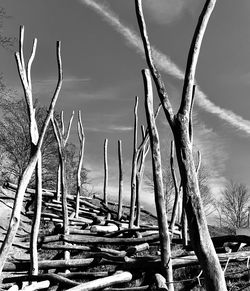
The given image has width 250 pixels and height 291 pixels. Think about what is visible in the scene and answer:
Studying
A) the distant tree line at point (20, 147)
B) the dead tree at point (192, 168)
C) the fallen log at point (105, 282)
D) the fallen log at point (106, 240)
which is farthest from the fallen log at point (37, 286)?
the distant tree line at point (20, 147)

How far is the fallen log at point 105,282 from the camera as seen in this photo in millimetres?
4199

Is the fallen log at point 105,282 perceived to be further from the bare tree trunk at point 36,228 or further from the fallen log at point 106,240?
the fallen log at point 106,240

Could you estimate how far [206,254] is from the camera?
108 inches

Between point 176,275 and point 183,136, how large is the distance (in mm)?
2963

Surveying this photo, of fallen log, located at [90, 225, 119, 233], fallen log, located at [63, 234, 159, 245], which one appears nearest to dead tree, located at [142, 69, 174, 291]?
fallen log, located at [63, 234, 159, 245]

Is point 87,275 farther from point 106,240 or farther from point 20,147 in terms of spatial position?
point 20,147

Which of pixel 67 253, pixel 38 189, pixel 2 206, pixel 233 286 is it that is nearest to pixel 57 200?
pixel 2 206

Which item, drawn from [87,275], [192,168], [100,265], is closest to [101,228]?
[100,265]

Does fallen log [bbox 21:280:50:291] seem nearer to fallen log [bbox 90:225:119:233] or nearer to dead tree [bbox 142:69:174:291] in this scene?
dead tree [bbox 142:69:174:291]

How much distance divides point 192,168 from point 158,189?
153 centimetres

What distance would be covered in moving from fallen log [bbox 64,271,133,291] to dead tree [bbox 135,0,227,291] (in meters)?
1.86

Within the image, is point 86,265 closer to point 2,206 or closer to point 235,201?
point 2,206

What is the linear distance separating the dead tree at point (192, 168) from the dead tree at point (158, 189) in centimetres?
113

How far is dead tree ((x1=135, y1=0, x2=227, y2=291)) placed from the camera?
2.73 meters
